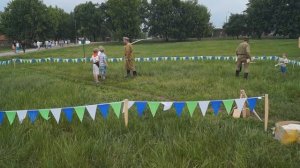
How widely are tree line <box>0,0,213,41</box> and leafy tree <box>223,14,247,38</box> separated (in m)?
8.80

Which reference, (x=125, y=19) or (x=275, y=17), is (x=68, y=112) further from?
(x=125, y=19)

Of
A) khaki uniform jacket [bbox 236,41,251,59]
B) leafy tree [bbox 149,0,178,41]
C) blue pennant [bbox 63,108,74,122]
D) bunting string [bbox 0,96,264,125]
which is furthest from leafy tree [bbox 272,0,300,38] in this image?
blue pennant [bbox 63,108,74,122]

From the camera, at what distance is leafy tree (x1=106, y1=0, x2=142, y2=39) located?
80938mm

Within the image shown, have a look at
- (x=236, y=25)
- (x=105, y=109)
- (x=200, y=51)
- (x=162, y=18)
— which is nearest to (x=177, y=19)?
(x=162, y=18)

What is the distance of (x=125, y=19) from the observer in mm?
81562

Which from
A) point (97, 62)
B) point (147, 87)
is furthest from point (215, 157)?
point (97, 62)

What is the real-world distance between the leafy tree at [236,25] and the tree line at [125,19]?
880cm

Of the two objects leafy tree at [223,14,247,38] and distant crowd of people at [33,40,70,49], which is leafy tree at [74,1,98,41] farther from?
leafy tree at [223,14,247,38]

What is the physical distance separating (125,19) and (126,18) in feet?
0.98

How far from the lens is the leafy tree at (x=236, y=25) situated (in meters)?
94.3

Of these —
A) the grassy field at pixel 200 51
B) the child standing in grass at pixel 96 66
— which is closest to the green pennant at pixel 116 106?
the child standing in grass at pixel 96 66

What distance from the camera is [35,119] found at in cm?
721

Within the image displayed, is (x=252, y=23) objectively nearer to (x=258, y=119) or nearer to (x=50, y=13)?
(x=50, y=13)

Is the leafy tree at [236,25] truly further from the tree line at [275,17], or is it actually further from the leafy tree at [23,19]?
the leafy tree at [23,19]
